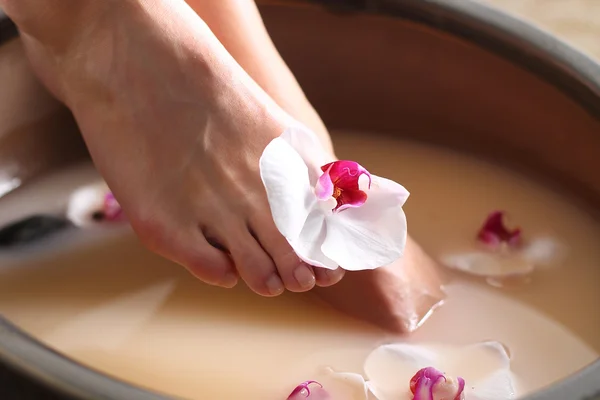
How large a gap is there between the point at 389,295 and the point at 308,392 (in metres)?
0.14

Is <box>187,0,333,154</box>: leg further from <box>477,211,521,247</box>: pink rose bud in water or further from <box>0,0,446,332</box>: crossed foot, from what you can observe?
<box>477,211,521,247</box>: pink rose bud in water

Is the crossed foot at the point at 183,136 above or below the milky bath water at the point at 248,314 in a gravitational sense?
above

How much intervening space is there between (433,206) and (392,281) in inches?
9.9

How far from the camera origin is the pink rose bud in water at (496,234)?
103cm

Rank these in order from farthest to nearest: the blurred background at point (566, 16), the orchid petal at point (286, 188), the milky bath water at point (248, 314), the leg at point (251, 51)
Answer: the blurred background at point (566, 16) < the leg at point (251, 51) < the milky bath water at point (248, 314) < the orchid petal at point (286, 188)

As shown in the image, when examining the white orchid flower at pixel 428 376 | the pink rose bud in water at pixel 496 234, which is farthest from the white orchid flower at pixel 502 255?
the white orchid flower at pixel 428 376

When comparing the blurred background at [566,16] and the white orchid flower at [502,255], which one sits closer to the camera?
the white orchid flower at [502,255]

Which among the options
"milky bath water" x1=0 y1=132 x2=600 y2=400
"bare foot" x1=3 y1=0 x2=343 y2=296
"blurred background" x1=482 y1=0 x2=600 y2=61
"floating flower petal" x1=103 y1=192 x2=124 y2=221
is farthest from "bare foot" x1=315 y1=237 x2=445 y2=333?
"blurred background" x1=482 y1=0 x2=600 y2=61

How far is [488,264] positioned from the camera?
1007 mm

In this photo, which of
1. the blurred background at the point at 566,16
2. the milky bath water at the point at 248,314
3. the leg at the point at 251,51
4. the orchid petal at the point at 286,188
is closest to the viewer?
the orchid petal at the point at 286,188

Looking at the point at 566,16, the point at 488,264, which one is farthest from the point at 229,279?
the point at 566,16

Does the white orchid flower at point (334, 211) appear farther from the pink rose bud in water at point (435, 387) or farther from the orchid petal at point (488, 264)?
the orchid petal at point (488, 264)

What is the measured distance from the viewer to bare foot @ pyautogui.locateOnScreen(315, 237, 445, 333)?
0.88 meters

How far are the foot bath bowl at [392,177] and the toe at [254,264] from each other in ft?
0.34
